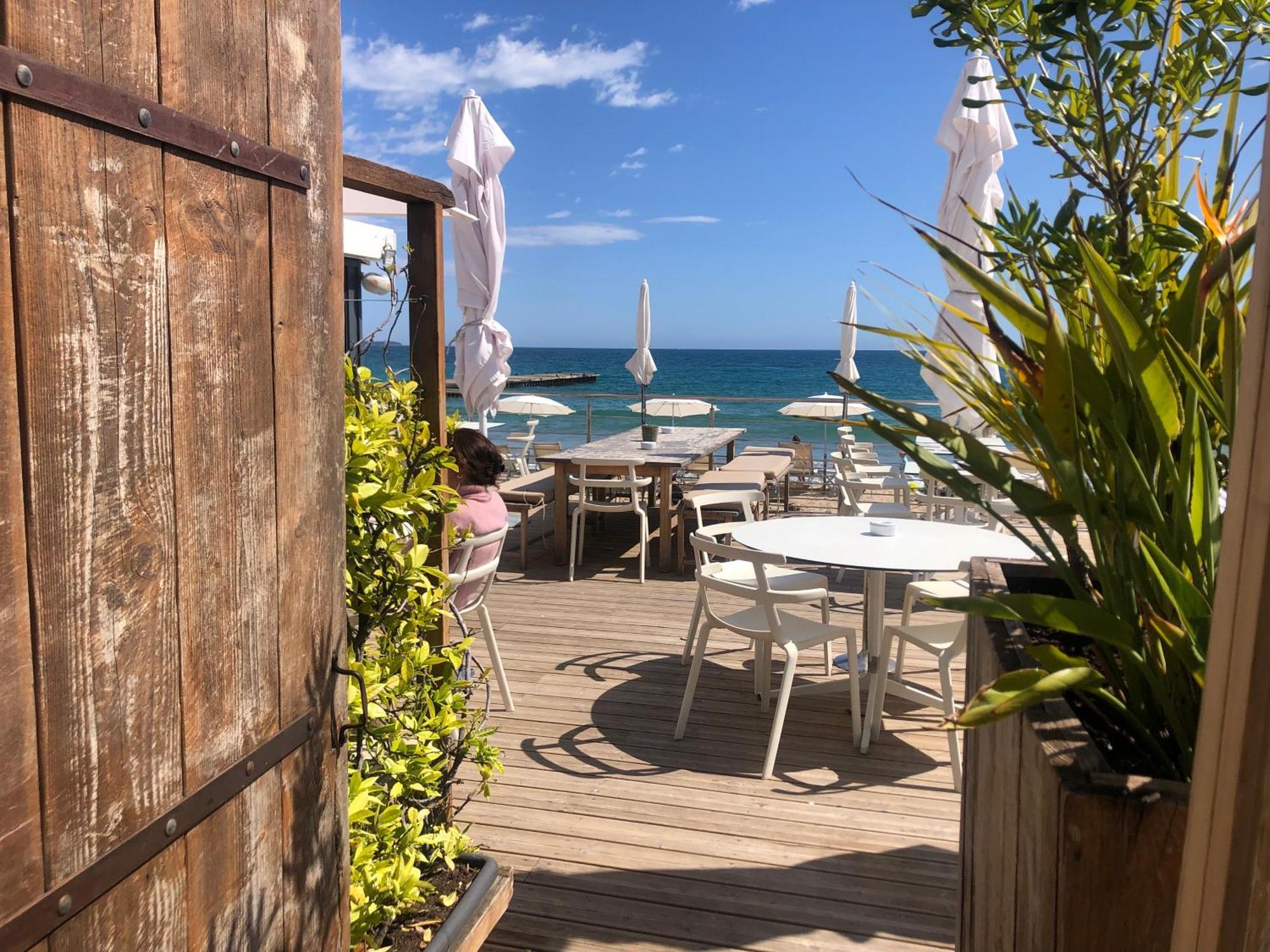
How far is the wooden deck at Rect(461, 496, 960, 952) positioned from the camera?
2248 millimetres

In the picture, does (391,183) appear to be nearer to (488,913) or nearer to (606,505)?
(488,913)

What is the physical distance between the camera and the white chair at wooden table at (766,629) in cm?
316

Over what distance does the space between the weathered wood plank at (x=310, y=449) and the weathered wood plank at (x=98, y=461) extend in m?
0.24

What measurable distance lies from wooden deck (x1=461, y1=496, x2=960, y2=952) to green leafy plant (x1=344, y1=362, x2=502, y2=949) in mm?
667

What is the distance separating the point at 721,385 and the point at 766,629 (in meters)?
44.2

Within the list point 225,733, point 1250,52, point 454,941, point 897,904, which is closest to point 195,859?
point 225,733

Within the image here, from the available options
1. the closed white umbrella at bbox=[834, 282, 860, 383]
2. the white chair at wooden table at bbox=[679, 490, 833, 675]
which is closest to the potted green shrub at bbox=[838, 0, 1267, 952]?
the white chair at wooden table at bbox=[679, 490, 833, 675]

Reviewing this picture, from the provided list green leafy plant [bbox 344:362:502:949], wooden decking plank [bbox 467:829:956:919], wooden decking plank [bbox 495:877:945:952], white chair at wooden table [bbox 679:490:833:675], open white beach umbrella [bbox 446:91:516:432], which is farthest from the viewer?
open white beach umbrella [bbox 446:91:516:432]

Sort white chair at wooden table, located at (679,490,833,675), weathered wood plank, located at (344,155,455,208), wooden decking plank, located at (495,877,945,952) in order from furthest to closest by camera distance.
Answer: white chair at wooden table, located at (679,490,833,675) → wooden decking plank, located at (495,877,945,952) → weathered wood plank, located at (344,155,455,208)

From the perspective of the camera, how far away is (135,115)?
2.89 feet

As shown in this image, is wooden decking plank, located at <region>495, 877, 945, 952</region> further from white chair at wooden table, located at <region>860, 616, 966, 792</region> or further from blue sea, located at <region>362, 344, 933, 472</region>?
blue sea, located at <region>362, 344, 933, 472</region>

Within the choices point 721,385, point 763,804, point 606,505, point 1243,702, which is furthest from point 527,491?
point 721,385

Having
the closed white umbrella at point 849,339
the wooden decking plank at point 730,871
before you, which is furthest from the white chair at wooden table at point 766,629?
the closed white umbrella at point 849,339

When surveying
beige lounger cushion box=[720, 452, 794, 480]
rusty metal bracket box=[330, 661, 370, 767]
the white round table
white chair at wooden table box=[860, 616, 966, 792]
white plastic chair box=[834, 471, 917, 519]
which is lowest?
white chair at wooden table box=[860, 616, 966, 792]
